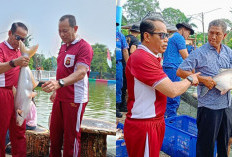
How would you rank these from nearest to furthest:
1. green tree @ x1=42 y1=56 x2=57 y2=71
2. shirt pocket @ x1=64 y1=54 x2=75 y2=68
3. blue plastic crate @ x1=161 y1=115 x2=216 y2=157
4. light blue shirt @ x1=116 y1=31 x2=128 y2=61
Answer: shirt pocket @ x1=64 y1=54 x2=75 y2=68
green tree @ x1=42 y1=56 x2=57 y2=71
blue plastic crate @ x1=161 y1=115 x2=216 y2=157
light blue shirt @ x1=116 y1=31 x2=128 y2=61

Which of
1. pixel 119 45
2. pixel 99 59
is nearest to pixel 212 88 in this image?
pixel 99 59

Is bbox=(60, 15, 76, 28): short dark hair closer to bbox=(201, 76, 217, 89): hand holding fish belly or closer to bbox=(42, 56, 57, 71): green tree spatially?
bbox=(42, 56, 57, 71): green tree

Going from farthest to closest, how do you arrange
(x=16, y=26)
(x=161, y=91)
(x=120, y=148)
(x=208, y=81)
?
(x=120, y=148), (x=16, y=26), (x=208, y=81), (x=161, y=91)

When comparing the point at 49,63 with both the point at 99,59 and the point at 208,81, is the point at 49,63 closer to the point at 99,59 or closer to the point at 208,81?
the point at 99,59

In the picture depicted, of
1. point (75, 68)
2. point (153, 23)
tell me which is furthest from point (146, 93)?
point (75, 68)

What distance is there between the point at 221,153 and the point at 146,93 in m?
1.15

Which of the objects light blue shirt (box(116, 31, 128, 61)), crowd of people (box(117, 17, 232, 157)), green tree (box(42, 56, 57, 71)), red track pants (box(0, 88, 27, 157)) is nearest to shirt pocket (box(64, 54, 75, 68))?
green tree (box(42, 56, 57, 71))

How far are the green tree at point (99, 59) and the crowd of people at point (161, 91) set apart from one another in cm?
71

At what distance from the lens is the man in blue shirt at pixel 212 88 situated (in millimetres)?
2176

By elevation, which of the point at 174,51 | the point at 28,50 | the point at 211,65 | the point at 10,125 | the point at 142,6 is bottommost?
the point at 10,125

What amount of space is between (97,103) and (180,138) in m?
0.96

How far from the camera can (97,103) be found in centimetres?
273

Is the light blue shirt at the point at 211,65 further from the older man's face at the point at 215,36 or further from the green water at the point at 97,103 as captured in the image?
the green water at the point at 97,103

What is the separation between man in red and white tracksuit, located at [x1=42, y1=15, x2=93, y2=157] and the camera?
7.53 feet
